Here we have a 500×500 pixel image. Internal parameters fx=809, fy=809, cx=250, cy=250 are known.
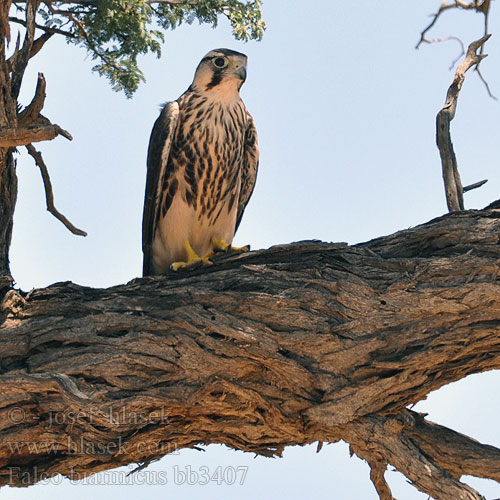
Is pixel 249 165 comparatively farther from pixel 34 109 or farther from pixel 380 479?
pixel 380 479

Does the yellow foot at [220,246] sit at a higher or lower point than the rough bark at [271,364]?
higher

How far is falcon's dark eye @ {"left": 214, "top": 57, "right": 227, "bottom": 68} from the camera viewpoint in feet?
13.9

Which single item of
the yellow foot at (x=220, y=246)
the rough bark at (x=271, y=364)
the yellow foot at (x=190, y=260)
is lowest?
the rough bark at (x=271, y=364)

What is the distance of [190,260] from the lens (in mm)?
3889

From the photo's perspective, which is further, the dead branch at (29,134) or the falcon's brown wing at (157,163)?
the falcon's brown wing at (157,163)

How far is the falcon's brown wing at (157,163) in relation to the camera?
3936 mm

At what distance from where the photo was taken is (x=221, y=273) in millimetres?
3164

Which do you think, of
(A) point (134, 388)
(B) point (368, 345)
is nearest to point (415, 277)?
(B) point (368, 345)

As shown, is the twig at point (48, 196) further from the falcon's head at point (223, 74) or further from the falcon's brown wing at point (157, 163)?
the falcon's head at point (223, 74)

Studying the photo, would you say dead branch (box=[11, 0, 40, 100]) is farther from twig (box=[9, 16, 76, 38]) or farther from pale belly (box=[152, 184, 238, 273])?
pale belly (box=[152, 184, 238, 273])

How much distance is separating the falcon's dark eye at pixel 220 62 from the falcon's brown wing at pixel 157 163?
0.33 meters

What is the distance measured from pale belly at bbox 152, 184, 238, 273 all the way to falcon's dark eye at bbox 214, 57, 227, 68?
73 cm

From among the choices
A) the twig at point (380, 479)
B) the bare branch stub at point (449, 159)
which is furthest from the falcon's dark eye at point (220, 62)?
the twig at point (380, 479)

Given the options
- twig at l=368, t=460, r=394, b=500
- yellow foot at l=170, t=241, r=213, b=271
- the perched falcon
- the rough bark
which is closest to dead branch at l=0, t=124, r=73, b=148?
the rough bark
